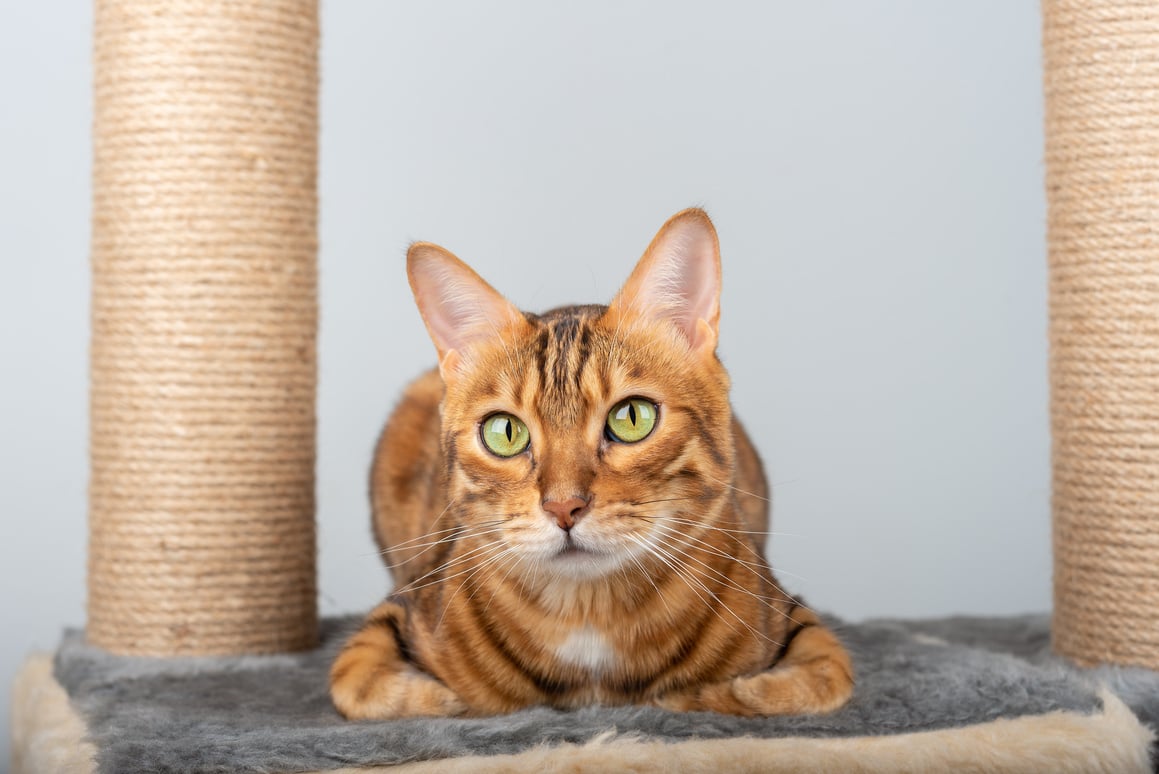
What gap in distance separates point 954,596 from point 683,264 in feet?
6.52

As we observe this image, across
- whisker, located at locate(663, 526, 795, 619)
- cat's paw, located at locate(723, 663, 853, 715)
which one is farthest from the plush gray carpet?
whisker, located at locate(663, 526, 795, 619)

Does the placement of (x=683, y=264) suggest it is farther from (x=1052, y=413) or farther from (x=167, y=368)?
(x=167, y=368)

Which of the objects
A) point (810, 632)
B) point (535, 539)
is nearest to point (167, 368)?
point (535, 539)

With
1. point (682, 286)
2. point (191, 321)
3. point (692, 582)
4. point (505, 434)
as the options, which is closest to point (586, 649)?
point (692, 582)

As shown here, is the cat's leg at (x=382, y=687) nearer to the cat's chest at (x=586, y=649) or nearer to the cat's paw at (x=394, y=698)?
the cat's paw at (x=394, y=698)

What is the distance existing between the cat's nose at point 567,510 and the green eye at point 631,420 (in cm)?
11

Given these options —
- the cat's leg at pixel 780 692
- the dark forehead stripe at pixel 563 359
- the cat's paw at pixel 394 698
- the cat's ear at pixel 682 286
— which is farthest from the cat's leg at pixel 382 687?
the cat's ear at pixel 682 286

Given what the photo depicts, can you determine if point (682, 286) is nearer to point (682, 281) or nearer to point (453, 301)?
point (682, 281)

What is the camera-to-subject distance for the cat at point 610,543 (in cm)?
127

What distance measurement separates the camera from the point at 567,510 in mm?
1186

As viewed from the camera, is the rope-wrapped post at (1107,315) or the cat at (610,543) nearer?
the cat at (610,543)

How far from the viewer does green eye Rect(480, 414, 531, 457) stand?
1305mm

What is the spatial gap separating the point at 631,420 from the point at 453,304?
26cm

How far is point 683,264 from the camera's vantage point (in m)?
1.35
